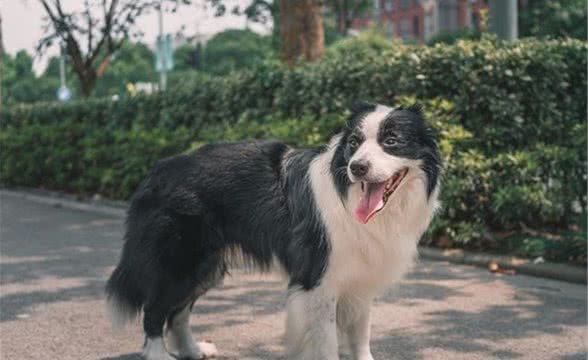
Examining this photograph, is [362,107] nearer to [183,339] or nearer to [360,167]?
[360,167]

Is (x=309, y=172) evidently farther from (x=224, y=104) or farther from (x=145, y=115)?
(x=145, y=115)

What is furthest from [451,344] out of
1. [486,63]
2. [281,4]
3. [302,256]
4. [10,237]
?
[281,4]

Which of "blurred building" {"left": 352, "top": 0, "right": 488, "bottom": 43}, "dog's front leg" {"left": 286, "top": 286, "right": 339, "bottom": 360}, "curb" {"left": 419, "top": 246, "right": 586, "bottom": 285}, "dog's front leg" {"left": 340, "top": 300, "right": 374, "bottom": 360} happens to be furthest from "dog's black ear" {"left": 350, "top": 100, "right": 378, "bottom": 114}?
"blurred building" {"left": 352, "top": 0, "right": 488, "bottom": 43}

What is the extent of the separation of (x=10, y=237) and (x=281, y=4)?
5.69 m

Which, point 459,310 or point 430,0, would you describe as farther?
point 430,0

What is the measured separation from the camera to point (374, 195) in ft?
12.9

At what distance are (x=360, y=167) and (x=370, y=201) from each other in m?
0.24

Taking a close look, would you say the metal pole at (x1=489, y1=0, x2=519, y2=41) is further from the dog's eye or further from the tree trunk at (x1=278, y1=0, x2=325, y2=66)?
the dog's eye

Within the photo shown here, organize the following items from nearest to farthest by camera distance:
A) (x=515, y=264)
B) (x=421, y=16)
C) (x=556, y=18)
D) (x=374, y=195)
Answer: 1. (x=374, y=195)
2. (x=515, y=264)
3. (x=556, y=18)
4. (x=421, y=16)

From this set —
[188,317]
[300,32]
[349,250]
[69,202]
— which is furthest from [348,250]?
[69,202]

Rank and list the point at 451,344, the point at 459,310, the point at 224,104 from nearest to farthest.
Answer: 1. the point at 451,344
2. the point at 459,310
3. the point at 224,104

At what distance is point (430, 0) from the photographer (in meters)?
91.1

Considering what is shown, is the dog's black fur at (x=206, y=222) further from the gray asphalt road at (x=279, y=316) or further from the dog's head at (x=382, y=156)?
the gray asphalt road at (x=279, y=316)

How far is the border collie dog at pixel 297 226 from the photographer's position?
3994 millimetres
